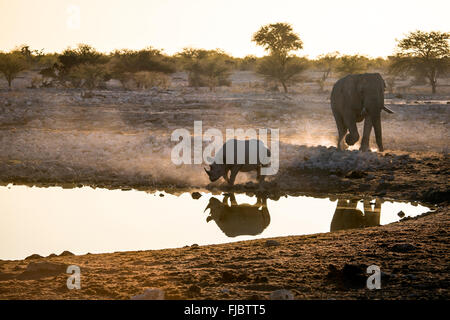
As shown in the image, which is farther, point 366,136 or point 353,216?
point 366,136

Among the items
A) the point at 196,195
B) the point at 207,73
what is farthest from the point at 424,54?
the point at 196,195

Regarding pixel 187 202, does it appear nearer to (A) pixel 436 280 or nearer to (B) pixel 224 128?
(A) pixel 436 280

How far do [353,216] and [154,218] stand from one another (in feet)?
11.1

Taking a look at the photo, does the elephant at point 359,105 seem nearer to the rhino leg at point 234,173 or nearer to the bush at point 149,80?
the rhino leg at point 234,173

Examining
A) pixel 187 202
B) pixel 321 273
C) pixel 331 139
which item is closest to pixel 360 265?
pixel 321 273

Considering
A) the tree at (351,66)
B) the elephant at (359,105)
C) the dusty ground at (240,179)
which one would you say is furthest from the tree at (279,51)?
the elephant at (359,105)

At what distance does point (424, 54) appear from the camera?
138 ft

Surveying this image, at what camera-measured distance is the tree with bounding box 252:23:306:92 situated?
4197 centimetres

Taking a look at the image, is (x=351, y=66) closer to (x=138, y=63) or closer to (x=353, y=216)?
(x=138, y=63)

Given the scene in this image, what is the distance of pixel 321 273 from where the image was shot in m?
5.99

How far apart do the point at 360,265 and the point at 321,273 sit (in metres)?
0.41

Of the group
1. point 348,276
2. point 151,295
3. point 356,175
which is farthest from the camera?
point 356,175

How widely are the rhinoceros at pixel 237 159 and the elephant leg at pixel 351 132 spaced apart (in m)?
4.10

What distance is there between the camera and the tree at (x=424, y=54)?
4144 cm
